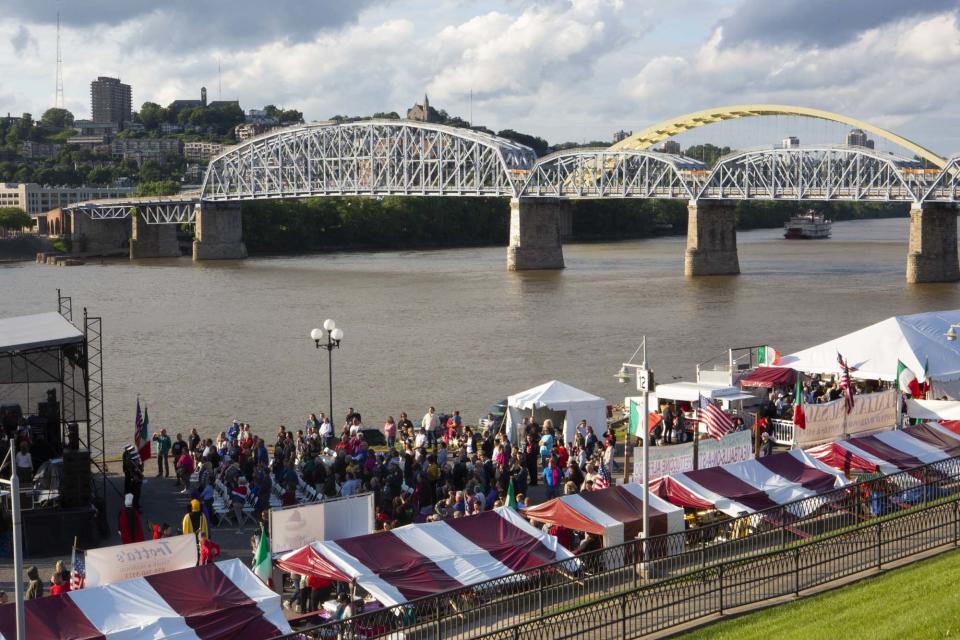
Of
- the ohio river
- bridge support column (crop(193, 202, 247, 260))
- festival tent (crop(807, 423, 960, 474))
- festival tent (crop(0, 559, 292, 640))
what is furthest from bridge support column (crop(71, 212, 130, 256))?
festival tent (crop(0, 559, 292, 640))

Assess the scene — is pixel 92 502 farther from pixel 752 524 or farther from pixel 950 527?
pixel 950 527

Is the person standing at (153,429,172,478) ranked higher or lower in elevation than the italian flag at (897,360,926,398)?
lower

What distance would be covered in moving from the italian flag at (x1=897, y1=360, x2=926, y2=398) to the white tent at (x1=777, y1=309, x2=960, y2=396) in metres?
0.22

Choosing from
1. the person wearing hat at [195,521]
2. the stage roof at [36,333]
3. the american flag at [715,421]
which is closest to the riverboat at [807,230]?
the american flag at [715,421]

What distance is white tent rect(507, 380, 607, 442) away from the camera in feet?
81.4

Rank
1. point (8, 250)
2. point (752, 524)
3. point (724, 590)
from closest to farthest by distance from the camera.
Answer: point (724, 590) → point (752, 524) → point (8, 250)

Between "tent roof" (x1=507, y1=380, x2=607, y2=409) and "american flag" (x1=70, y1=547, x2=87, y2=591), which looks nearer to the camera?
"american flag" (x1=70, y1=547, x2=87, y2=591)

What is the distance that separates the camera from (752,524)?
16.3m

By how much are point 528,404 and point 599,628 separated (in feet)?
42.9

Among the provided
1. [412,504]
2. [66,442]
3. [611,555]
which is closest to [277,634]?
[611,555]

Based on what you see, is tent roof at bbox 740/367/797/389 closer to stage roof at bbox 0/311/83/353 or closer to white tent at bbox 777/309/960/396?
white tent at bbox 777/309/960/396

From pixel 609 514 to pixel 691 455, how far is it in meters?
3.28

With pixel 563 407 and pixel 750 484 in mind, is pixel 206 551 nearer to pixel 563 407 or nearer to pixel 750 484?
pixel 750 484

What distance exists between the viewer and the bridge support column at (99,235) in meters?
131
